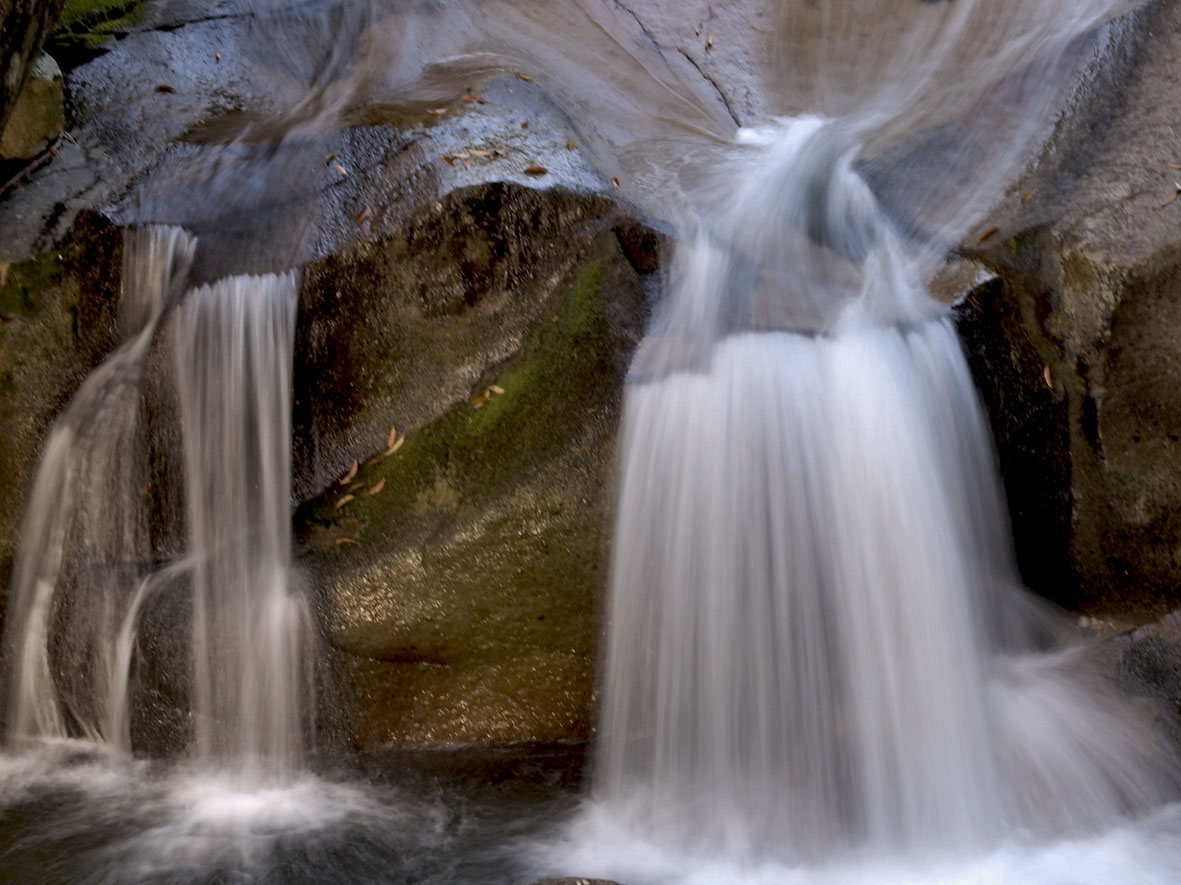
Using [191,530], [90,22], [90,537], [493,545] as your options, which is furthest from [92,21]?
[493,545]

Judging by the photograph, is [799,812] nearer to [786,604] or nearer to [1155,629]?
[786,604]

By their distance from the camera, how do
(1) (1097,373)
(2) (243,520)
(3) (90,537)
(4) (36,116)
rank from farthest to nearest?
(4) (36,116) < (3) (90,537) < (2) (243,520) < (1) (1097,373)

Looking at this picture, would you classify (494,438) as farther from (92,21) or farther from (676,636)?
(92,21)

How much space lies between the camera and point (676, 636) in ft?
11.7

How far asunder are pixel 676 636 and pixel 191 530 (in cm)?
180

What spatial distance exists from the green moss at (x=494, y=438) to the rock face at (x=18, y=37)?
1.73m

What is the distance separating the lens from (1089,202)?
12.4 ft

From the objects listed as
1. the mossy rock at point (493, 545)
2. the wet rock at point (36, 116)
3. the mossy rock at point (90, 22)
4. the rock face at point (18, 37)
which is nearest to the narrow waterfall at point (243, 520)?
the mossy rock at point (493, 545)

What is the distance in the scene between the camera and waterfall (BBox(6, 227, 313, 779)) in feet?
12.2

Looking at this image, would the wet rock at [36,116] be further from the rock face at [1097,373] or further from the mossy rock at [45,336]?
the rock face at [1097,373]

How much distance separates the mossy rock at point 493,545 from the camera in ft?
11.9

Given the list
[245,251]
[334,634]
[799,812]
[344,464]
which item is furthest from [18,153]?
[799,812]

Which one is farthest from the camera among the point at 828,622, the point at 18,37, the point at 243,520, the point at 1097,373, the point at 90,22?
the point at 90,22

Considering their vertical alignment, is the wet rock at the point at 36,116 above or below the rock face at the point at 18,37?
above
